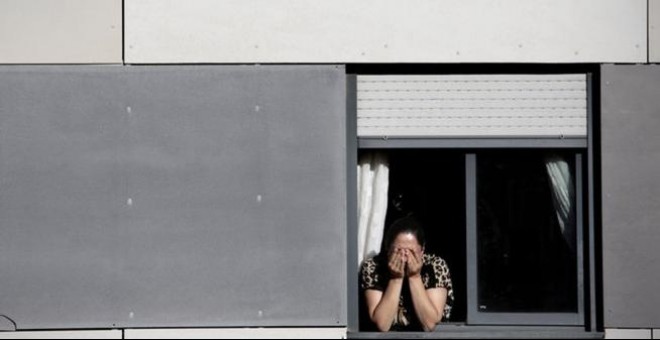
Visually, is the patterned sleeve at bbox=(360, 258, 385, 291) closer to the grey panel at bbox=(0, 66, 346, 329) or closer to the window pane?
the grey panel at bbox=(0, 66, 346, 329)

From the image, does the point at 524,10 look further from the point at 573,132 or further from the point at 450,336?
the point at 450,336

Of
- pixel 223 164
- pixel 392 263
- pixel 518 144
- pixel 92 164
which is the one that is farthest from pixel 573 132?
pixel 92 164

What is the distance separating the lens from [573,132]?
9.86 m

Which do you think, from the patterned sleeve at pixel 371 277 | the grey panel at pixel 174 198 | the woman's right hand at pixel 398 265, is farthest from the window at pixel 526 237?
the grey panel at pixel 174 198

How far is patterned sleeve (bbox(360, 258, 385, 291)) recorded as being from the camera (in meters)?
9.88

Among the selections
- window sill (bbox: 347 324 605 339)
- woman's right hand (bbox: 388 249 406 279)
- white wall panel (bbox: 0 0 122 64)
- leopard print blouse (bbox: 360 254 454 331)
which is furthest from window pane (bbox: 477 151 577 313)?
white wall panel (bbox: 0 0 122 64)

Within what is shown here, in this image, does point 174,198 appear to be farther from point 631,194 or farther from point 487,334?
point 631,194

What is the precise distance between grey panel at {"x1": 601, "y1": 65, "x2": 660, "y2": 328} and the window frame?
0.45ft

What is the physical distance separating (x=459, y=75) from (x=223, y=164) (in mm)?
1621

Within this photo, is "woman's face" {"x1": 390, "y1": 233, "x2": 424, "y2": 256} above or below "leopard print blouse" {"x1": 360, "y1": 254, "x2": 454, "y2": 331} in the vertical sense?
above

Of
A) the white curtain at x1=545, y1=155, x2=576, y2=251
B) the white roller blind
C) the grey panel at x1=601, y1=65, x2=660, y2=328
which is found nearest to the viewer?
the grey panel at x1=601, y1=65, x2=660, y2=328

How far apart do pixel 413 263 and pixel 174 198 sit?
1576 mm

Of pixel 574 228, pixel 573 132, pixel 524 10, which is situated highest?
pixel 524 10

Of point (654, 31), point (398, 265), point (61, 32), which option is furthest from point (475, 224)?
point (61, 32)
